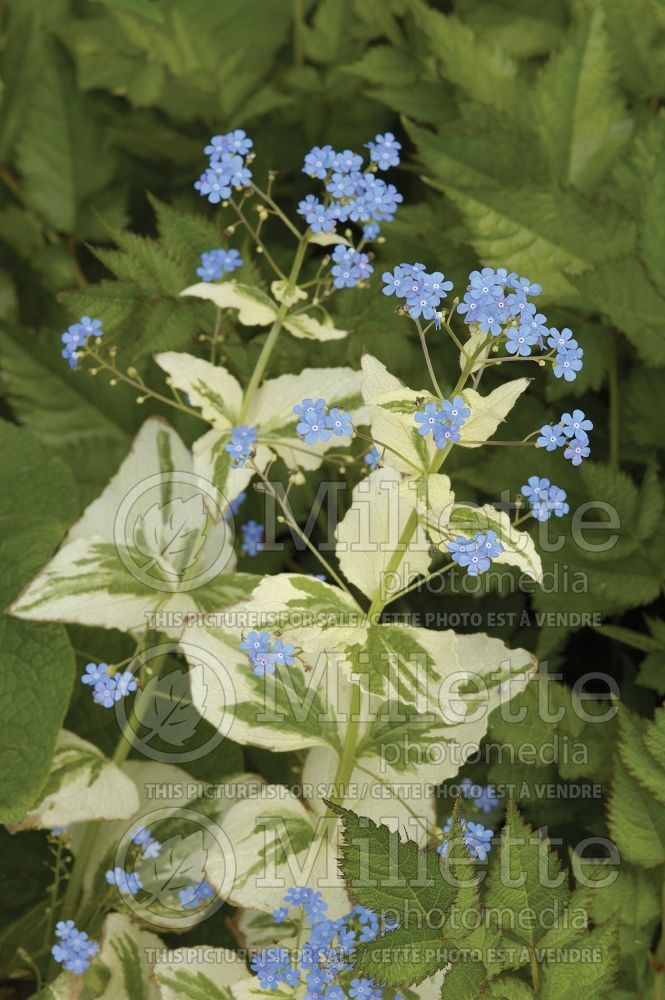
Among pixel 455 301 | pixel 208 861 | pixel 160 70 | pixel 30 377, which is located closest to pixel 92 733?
pixel 208 861

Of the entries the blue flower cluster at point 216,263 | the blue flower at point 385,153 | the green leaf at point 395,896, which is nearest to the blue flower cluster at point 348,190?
the blue flower at point 385,153

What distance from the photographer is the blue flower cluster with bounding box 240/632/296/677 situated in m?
0.90

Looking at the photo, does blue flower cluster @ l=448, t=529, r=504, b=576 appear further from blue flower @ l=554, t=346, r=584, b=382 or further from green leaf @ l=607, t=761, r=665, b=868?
green leaf @ l=607, t=761, r=665, b=868

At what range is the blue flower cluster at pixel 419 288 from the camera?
2.69 feet

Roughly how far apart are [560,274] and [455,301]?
0.50 metres

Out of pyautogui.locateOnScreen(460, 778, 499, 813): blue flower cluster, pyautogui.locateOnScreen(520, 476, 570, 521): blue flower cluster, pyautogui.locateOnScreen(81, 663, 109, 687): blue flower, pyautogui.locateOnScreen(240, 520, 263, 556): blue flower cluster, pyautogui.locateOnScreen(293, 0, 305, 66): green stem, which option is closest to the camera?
pyautogui.locateOnScreen(520, 476, 570, 521): blue flower cluster

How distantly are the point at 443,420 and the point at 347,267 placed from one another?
1.10 feet

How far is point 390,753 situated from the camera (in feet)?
3.46

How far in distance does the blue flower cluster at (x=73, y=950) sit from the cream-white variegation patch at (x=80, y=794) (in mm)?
104

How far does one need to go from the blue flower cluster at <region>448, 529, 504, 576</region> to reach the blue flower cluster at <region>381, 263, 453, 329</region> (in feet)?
0.58

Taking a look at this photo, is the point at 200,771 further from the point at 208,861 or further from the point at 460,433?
the point at 460,433

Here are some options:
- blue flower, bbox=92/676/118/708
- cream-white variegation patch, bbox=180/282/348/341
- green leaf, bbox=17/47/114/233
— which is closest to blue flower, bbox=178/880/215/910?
blue flower, bbox=92/676/118/708

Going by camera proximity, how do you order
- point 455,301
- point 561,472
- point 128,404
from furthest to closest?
point 128,404, point 561,472, point 455,301

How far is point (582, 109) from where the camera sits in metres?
1.34
